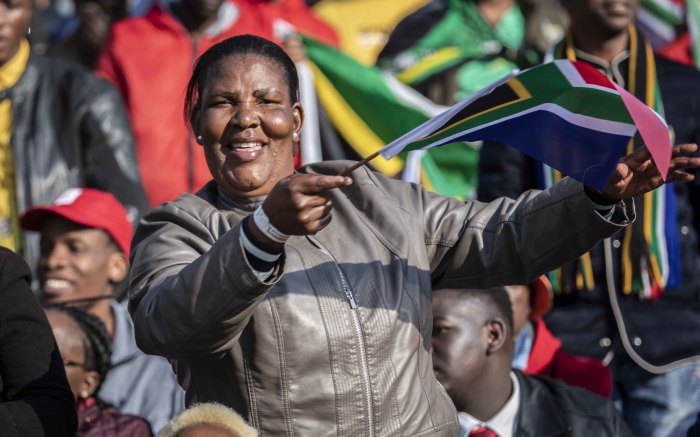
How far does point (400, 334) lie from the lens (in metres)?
3.60

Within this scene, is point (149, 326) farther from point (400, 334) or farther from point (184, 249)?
point (400, 334)

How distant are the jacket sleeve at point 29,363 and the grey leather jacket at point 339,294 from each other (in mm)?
282

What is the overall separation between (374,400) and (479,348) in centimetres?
205

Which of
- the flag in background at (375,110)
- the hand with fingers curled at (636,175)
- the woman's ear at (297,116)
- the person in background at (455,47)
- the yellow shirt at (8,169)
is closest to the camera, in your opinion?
the hand with fingers curled at (636,175)

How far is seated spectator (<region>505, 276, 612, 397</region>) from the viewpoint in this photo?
5.87 metres

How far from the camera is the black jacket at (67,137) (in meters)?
6.89

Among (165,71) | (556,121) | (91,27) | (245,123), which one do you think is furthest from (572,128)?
(91,27)

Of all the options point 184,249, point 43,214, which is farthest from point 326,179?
→ point 43,214

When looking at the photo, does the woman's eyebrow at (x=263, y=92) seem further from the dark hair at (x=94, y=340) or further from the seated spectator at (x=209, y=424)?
the dark hair at (x=94, y=340)

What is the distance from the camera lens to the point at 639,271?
594cm

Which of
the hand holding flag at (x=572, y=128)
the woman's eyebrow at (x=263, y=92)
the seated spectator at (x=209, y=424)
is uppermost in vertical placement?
the woman's eyebrow at (x=263, y=92)

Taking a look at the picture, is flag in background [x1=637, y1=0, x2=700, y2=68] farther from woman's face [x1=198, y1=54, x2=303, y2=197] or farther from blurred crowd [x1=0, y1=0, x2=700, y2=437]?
woman's face [x1=198, y1=54, x2=303, y2=197]

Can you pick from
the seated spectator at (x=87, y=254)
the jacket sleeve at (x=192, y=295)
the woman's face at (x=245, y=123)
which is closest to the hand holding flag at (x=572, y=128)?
the woman's face at (x=245, y=123)

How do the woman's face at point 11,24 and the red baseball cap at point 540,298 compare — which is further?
the woman's face at point 11,24
